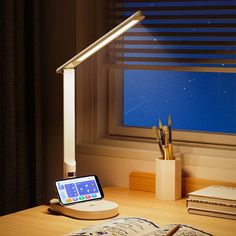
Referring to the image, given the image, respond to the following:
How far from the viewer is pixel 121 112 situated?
2.85 m

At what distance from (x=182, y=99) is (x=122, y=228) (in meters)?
0.92

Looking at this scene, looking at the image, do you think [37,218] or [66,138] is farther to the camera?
[66,138]

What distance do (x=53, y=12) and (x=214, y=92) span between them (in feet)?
2.62

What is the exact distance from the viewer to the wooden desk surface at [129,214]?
6.46ft

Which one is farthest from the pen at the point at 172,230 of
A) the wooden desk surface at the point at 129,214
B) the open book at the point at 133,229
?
the wooden desk surface at the point at 129,214

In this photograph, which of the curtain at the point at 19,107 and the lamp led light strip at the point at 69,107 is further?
the curtain at the point at 19,107

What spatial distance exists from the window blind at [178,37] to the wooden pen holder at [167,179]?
449mm

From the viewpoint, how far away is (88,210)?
2.09 m

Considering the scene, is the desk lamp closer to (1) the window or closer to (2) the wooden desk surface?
(2) the wooden desk surface

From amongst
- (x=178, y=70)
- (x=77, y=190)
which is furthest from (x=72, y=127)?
(x=178, y=70)

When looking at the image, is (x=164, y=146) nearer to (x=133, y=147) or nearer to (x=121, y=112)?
(x=133, y=147)

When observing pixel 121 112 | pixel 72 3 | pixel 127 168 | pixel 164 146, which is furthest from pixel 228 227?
pixel 72 3

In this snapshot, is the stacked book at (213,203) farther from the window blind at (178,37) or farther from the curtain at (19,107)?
the curtain at (19,107)

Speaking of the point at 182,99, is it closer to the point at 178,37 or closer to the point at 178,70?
the point at 178,70
